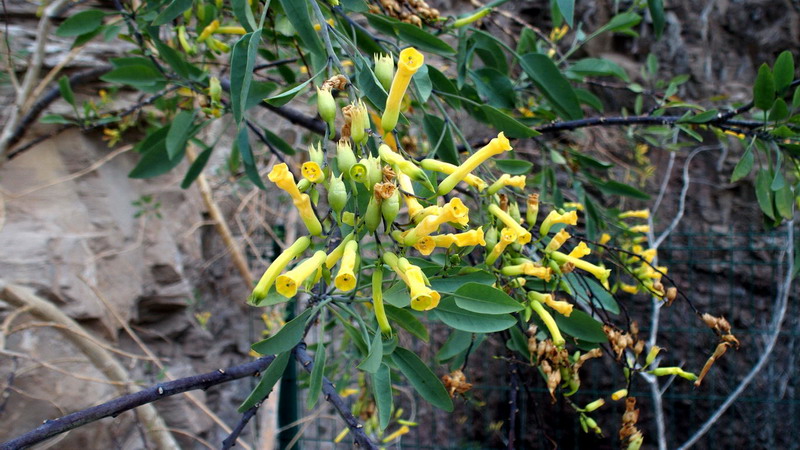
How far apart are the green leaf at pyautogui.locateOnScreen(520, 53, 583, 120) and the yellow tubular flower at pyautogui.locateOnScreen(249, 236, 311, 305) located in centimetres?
65

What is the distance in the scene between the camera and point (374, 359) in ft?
1.86

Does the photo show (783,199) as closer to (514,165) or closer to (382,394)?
(514,165)

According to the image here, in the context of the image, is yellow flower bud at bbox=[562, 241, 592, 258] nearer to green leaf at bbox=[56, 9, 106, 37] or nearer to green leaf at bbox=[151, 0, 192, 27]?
green leaf at bbox=[151, 0, 192, 27]

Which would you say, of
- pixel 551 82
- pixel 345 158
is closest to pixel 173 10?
pixel 345 158

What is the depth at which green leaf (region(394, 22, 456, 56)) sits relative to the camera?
90 cm

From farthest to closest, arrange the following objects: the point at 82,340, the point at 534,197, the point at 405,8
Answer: the point at 82,340
the point at 405,8
the point at 534,197

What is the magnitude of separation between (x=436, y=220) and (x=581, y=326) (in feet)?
1.33

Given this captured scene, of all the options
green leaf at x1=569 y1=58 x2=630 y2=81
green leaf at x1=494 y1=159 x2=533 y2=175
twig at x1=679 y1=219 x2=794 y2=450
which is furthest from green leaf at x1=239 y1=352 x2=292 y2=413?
twig at x1=679 y1=219 x2=794 y2=450

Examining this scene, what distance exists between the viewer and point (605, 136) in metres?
2.77

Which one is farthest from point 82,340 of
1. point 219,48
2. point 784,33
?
point 784,33

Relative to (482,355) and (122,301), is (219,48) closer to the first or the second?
(122,301)

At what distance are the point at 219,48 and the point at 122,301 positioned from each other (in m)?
1.38

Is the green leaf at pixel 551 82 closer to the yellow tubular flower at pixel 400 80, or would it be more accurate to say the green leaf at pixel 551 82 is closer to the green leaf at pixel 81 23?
the yellow tubular flower at pixel 400 80

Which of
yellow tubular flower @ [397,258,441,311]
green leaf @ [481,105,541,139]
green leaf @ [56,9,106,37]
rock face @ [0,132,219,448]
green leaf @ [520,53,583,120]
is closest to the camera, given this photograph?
yellow tubular flower @ [397,258,441,311]
